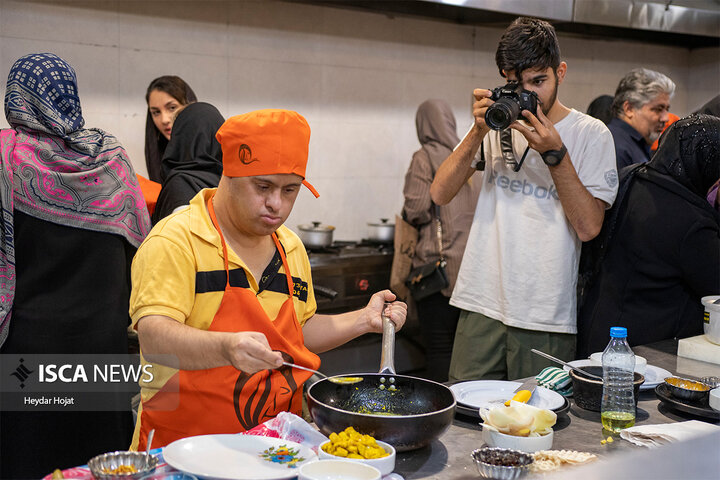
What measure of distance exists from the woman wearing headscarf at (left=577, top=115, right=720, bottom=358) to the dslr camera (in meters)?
0.50

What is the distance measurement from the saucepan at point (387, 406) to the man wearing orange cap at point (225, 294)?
6.0 inches

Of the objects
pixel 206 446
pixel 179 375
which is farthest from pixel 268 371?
pixel 206 446

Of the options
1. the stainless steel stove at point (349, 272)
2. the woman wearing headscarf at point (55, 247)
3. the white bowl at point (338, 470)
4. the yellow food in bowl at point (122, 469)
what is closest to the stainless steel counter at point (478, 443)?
the white bowl at point (338, 470)

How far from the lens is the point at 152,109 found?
11.9 feet

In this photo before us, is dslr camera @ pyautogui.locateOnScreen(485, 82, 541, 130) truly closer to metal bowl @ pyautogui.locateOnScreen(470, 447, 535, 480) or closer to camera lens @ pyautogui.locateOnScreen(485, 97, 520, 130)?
camera lens @ pyautogui.locateOnScreen(485, 97, 520, 130)

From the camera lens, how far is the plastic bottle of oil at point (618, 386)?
1.74m

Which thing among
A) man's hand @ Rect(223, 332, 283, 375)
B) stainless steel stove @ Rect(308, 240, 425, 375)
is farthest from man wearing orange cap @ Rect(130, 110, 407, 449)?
stainless steel stove @ Rect(308, 240, 425, 375)

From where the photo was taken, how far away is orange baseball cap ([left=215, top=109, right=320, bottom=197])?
5.62 ft

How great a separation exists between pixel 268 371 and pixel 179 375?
20 cm

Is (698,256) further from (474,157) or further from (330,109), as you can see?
(330,109)

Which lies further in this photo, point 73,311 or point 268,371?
point 73,311

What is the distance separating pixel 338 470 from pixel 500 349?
138 cm

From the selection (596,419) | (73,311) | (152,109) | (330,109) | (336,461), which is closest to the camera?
(336,461)

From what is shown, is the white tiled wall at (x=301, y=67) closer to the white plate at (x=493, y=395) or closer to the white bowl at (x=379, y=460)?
the white plate at (x=493, y=395)
